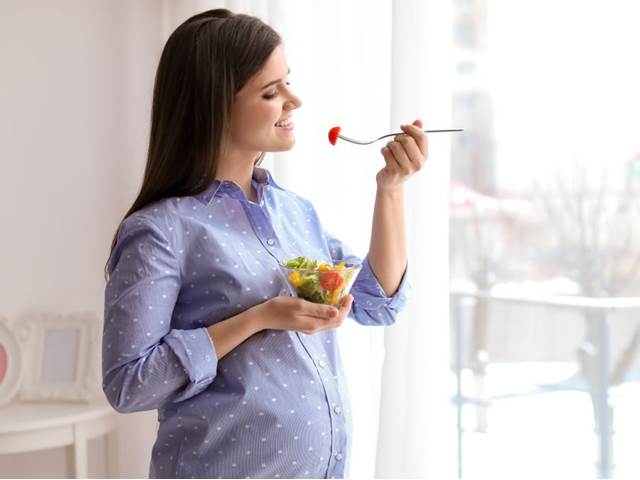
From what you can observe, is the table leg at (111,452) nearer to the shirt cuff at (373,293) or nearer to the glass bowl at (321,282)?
the shirt cuff at (373,293)

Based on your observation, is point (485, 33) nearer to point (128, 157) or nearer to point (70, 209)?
point (128, 157)

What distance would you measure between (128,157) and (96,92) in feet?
0.82

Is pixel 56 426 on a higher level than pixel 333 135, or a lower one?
lower

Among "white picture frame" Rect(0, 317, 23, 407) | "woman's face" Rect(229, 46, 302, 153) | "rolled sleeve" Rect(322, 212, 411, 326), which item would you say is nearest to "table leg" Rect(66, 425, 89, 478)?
"white picture frame" Rect(0, 317, 23, 407)

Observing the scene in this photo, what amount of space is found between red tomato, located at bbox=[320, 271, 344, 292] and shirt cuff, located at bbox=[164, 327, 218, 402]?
206 millimetres

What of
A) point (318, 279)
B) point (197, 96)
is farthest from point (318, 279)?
point (197, 96)

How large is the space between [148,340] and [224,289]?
6.4 inches

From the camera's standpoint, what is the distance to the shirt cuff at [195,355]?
4.88ft

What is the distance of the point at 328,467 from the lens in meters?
1.61

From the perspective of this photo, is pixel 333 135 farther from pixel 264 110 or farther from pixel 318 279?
pixel 318 279

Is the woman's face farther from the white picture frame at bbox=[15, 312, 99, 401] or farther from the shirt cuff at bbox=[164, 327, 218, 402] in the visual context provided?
the white picture frame at bbox=[15, 312, 99, 401]

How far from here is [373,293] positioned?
5.75 feet

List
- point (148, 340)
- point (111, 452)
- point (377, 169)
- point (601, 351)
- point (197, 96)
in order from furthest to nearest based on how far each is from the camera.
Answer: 1. point (111, 452)
2. point (601, 351)
3. point (377, 169)
4. point (197, 96)
5. point (148, 340)

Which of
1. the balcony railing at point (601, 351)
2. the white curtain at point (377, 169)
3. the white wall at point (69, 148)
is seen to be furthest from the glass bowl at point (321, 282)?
the white wall at point (69, 148)
